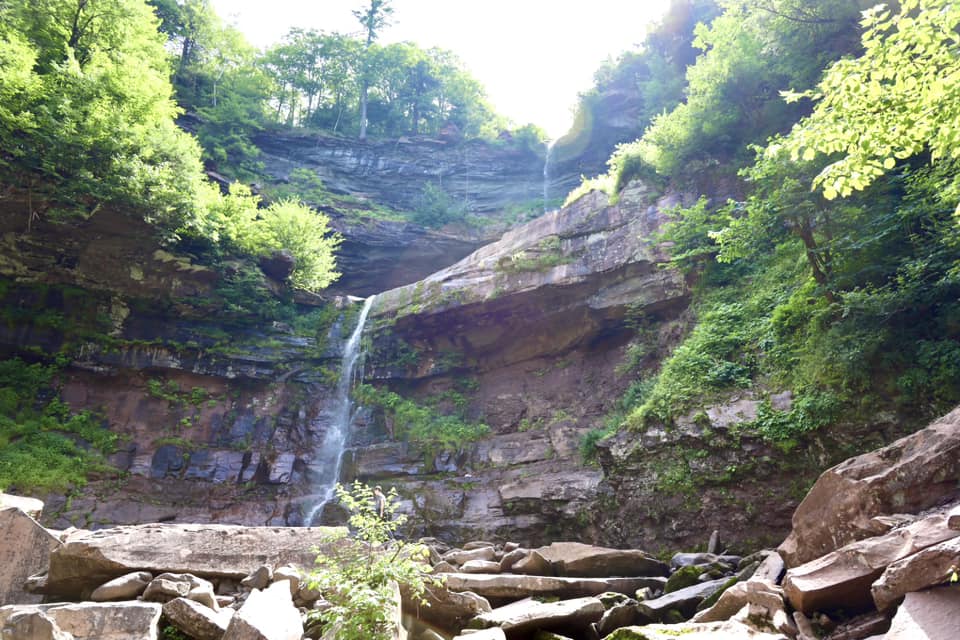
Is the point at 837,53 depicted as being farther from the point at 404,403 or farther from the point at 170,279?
the point at 170,279

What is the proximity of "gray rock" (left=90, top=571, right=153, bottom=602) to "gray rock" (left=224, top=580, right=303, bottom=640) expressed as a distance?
4.40 feet

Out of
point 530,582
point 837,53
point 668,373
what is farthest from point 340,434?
point 837,53

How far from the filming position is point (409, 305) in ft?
64.1

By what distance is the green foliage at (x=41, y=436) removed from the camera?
13.7 meters

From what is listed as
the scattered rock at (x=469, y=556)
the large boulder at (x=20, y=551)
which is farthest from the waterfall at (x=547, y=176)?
the large boulder at (x=20, y=551)

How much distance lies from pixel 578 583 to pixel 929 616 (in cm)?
401

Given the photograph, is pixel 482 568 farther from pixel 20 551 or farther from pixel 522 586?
pixel 20 551

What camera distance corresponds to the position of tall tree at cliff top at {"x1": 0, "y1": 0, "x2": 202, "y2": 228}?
1416 centimetres

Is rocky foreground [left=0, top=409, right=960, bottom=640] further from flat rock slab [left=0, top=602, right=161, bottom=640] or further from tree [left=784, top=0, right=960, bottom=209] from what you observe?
tree [left=784, top=0, right=960, bottom=209]

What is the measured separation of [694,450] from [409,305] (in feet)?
40.0

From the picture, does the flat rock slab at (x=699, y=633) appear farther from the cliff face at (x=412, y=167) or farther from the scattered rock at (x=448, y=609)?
the cliff face at (x=412, y=167)

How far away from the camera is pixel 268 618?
15.2 ft

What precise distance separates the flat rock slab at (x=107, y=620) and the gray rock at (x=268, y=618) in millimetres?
788

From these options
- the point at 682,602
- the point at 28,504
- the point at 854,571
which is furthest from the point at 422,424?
the point at 854,571
